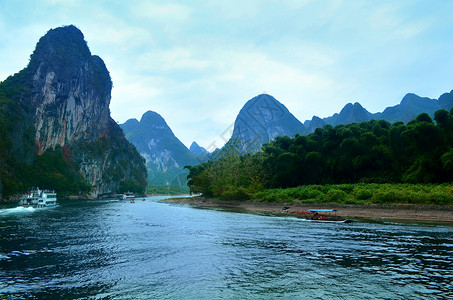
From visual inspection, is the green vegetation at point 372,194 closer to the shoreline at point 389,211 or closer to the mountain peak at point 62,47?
the shoreline at point 389,211

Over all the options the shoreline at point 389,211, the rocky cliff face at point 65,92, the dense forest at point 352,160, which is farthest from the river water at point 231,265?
the rocky cliff face at point 65,92

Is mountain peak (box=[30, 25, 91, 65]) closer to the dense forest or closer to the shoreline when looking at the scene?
the dense forest

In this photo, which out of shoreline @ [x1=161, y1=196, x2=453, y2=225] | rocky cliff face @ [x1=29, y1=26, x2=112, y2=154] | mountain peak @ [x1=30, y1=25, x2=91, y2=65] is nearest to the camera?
shoreline @ [x1=161, y1=196, x2=453, y2=225]

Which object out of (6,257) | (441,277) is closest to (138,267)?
(6,257)

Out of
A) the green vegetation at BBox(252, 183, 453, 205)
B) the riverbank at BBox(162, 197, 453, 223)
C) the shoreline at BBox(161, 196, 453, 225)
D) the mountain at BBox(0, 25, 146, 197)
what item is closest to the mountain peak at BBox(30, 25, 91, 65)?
the mountain at BBox(0, 25, 146, 197)

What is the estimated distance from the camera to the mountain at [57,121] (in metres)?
111

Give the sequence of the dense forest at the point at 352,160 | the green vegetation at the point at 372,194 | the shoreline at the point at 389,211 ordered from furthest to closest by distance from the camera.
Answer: the dense forest at the point at 352,160
the green vegetation at the point at 372,194
the shoreline at the point at 389,211

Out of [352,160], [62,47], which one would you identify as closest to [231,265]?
[352,160]

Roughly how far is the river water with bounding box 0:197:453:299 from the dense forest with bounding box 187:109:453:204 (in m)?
23.7

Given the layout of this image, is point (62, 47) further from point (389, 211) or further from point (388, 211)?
point (389, 211)

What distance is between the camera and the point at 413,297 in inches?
534

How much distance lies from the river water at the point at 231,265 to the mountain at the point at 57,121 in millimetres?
86252

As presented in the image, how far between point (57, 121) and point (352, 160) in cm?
14089

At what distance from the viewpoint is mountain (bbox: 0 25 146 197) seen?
11075 cm
